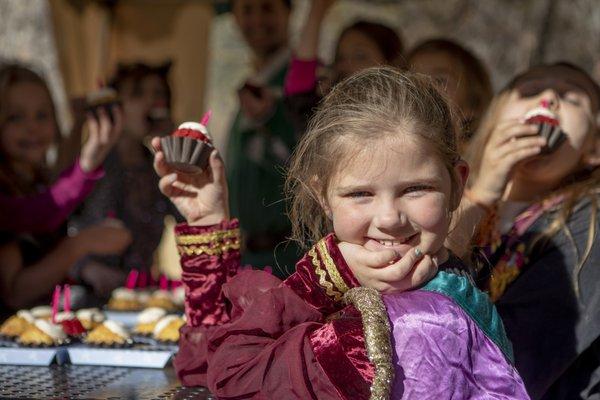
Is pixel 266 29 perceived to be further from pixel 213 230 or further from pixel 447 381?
pixel 447 381

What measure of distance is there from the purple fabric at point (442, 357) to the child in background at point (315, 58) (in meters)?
1.34

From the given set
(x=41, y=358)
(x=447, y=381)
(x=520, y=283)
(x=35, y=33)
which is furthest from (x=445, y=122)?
(x=35, y=33)

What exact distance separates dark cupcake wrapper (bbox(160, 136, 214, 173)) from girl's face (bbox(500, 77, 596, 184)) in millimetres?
797

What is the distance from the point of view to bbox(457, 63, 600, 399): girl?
1.79 m

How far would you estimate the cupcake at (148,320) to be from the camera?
6.51 feet

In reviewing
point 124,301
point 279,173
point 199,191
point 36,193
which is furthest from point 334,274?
point 279,173

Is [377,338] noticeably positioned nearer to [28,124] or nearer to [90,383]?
[90,383]

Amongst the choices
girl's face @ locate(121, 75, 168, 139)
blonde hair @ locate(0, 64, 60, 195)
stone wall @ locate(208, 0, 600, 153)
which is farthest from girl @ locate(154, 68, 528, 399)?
stone wall @ locate(208, 0, 600, 153)

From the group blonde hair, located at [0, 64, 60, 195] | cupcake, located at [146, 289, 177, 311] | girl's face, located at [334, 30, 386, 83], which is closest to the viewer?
cupcake, located at [146, 289, 177, 311]

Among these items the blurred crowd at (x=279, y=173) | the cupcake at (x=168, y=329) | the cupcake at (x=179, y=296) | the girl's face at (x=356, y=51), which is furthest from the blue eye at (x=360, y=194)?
the girl's face at (x=356, y=51)

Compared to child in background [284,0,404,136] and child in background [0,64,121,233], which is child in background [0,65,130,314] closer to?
child in background [0,64,121,233]

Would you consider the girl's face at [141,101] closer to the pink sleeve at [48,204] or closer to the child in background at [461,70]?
the pink sleeve at [48,204]

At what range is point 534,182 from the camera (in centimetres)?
204

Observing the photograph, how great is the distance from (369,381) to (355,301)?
13cm
